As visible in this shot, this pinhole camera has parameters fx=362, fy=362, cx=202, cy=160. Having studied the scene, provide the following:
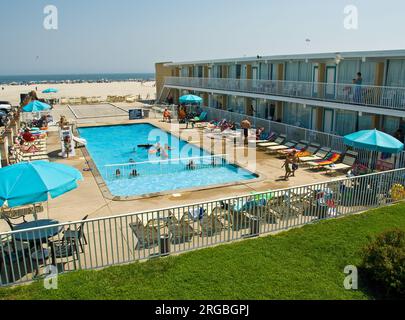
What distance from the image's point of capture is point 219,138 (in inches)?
1018

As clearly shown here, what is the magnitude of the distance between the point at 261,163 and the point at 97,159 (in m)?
10.8

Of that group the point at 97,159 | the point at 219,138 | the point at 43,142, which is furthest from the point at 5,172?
the point at 219,138

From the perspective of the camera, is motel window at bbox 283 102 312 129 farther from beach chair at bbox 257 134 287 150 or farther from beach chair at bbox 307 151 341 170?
beach chair at bbox 307 151 341 170

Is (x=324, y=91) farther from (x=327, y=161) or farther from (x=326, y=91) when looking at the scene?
(x=327, y=161)

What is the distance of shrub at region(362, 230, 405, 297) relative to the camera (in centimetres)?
683

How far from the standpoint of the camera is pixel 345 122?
Result: 21.9 m

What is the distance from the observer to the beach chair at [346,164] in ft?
56.2

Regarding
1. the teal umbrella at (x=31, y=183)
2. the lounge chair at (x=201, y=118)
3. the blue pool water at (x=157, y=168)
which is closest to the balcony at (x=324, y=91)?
the lounge chair at (x=201, y=118)

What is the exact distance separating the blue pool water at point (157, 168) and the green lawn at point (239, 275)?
7040 millimetres

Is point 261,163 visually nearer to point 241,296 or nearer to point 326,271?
point 326,271

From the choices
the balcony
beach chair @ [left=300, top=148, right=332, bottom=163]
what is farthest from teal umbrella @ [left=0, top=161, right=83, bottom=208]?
the balcony

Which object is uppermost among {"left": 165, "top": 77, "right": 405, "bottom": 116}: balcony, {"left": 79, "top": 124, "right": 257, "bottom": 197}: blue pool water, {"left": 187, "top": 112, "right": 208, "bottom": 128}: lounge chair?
{"left": 165, "top": 77, "right": 405, "bottom": 116}: balcony

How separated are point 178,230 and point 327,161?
11368 mm

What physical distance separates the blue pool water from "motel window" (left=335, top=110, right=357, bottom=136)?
316 inches
